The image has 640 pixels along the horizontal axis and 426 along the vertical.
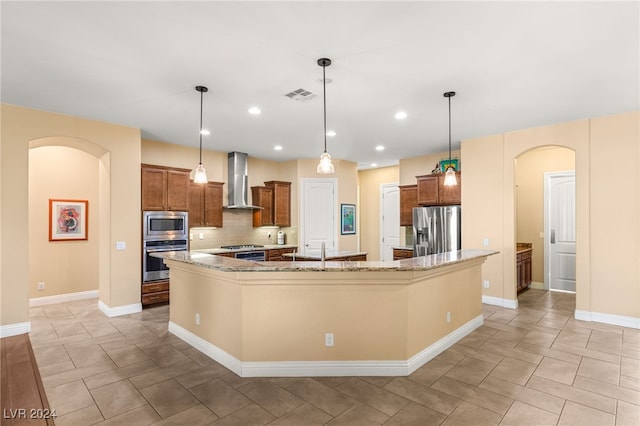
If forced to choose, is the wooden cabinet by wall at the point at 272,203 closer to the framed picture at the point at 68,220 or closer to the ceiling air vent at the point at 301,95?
the framed picture at the point at 68,220

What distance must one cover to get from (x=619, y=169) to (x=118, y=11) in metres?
5.94

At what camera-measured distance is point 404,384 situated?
293 centimetres

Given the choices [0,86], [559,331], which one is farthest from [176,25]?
[559,331]

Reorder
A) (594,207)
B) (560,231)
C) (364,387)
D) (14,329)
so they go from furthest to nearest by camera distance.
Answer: (560,231), (594,207), (14,329), (364,387)

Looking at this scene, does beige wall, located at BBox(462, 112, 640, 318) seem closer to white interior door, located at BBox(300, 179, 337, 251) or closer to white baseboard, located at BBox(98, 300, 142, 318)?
white interior door, located at BBox(300, 179, 337, 251)

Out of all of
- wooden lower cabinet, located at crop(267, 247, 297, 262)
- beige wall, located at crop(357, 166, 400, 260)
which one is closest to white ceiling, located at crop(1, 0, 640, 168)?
wooden lower cabinet, located at crop(267, 247, 297, 262)

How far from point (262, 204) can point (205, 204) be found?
1324mm

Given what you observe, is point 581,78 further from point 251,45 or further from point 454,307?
point 251,45

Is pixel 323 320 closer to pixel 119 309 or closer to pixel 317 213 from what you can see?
pixel 119 309

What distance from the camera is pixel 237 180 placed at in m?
7.16

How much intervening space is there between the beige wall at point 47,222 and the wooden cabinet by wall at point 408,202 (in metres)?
6.10

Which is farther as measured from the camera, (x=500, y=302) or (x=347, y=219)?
(x=347, y=219)

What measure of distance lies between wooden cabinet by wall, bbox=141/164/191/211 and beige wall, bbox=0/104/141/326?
0.58 ft

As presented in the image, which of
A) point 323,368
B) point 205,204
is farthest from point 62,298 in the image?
point 323,368
